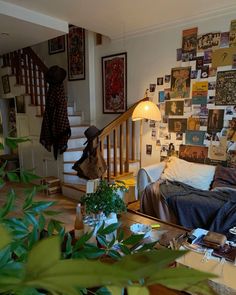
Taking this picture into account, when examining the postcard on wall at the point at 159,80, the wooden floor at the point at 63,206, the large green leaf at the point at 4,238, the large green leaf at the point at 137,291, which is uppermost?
the postcard on wall at the point at 159,80

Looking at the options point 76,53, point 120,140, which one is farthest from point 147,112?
point 76,53

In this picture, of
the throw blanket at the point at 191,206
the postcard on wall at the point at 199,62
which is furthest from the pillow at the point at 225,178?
the postcard on wall at the point at 199,62

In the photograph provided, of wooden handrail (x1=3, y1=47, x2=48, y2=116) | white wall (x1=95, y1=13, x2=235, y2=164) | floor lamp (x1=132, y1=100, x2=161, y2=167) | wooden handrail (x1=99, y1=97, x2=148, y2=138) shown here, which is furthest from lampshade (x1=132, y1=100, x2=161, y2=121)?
wooden handrail (x1=3, y1=47, x2=48, y2=116)

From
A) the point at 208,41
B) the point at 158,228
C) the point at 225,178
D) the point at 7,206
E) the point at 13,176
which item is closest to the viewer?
the point at 7,206

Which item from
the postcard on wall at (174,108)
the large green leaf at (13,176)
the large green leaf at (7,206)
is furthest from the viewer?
the postcard on wall at (174,108)

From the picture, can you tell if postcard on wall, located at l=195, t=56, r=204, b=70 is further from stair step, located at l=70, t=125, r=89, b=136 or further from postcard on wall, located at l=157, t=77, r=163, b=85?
stair step, located at l=70, t=125, r=89, b=136

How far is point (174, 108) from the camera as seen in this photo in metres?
3.55

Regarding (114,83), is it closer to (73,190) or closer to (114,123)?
(114,123)

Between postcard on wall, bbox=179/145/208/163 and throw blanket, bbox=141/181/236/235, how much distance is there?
2.08 ft

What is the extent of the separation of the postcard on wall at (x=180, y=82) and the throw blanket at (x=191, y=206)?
132cm

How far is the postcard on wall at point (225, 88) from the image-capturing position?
301cm

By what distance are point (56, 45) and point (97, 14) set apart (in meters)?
2.33

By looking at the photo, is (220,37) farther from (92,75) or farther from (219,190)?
(92,75)

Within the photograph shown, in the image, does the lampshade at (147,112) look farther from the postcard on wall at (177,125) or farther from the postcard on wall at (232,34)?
the postcard on wall at (232,34)
